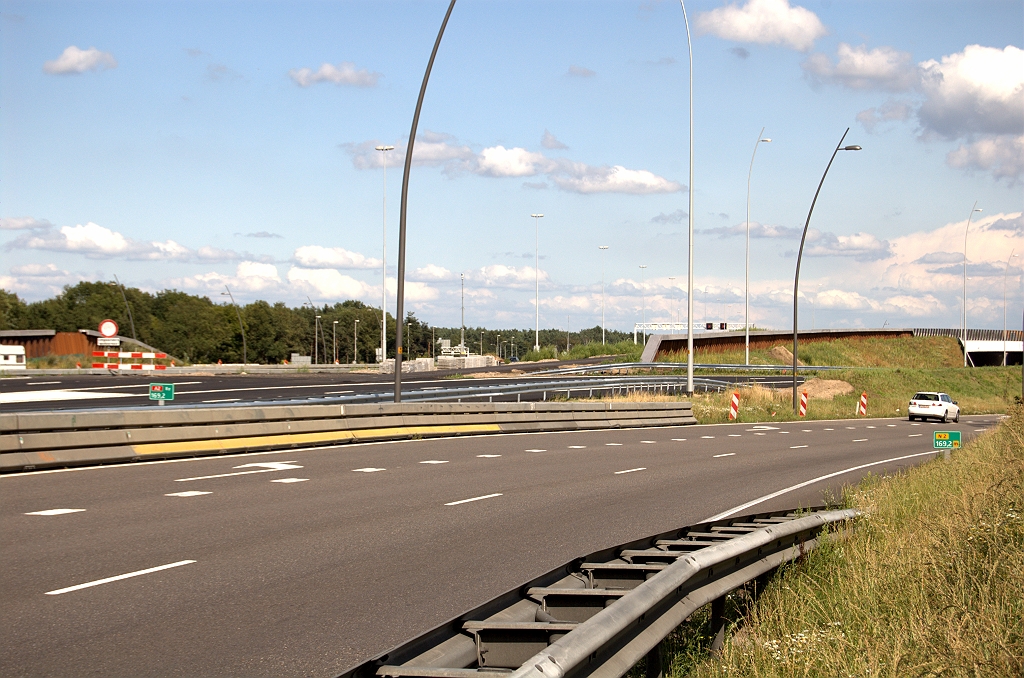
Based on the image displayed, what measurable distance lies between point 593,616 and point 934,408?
48004 mm

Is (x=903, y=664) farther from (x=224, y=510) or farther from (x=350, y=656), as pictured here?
(x=224, y=510)

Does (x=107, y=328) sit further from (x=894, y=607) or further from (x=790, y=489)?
(x=894, y=607)

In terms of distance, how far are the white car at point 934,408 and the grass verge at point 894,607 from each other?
40357mm

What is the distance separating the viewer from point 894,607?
6.51m

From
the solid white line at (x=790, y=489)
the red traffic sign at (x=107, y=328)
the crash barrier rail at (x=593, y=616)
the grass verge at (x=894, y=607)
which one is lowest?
the solid white line at (x=790, y=489)

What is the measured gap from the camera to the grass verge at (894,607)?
17.3ft

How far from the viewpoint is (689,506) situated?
1382cm

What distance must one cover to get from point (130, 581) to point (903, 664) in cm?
588

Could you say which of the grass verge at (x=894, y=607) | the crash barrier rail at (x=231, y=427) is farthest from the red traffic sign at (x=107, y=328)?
the grass verge at (x=894, y=607)

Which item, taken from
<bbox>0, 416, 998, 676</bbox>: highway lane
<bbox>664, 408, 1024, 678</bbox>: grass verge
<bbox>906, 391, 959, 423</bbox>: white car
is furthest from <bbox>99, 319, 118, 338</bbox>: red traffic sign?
<bbox>664, 408, 1024, 678</bbox>: grass verge

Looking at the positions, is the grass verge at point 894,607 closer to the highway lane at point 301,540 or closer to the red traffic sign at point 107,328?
the highway lane at point 301,540

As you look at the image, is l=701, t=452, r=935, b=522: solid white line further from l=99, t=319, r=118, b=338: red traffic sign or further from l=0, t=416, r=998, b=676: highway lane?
l=99, t=319, r=118, b=338: red traffic sign

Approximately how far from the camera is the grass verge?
5270 millimetres

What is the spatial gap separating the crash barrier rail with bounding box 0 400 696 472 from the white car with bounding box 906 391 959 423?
25.8 meters
